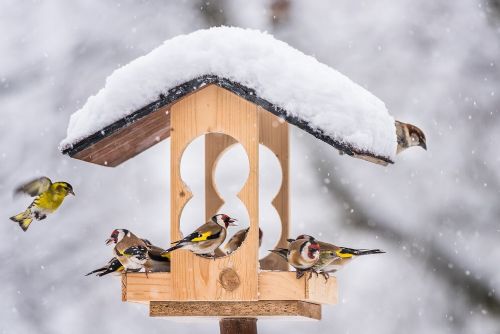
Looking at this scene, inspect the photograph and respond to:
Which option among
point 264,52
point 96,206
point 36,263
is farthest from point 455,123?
point 264,52

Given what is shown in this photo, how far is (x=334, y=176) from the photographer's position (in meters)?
8.19

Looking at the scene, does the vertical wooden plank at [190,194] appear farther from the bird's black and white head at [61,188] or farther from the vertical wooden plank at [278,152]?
the bird's black and white head at [61,188]

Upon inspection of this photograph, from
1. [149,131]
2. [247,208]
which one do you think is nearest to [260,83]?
[247,208]

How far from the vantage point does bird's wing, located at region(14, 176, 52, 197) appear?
17.1ft

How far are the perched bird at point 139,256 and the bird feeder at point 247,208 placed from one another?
6cm

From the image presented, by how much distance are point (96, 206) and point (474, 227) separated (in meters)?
3.05

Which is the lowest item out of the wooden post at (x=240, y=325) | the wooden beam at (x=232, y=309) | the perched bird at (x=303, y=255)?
the wooden post at (x=240, y=325)

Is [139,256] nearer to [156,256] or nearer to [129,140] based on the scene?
[156,256]

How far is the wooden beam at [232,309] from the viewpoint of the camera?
402cm

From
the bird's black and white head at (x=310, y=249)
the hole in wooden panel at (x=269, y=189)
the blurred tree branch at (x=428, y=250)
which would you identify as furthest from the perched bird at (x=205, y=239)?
the blurred tree branch at (x=428, y=250)

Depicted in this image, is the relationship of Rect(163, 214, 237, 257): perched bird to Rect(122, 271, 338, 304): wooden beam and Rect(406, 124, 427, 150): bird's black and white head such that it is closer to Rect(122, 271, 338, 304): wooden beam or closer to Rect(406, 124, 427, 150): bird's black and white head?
Rect(122, 271, 338, 304): wooden beam

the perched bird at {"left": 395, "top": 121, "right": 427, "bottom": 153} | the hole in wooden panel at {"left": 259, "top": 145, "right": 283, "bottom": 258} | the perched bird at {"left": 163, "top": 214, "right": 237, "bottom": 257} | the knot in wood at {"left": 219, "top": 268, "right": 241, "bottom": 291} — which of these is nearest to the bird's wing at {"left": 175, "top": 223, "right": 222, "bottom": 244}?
the perched bird at {"left": 163, "top": 214, "right": 237, "bottom": 257}

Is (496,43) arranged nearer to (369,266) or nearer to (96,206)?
(369,266)

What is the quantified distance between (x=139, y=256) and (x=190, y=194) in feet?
1.11
